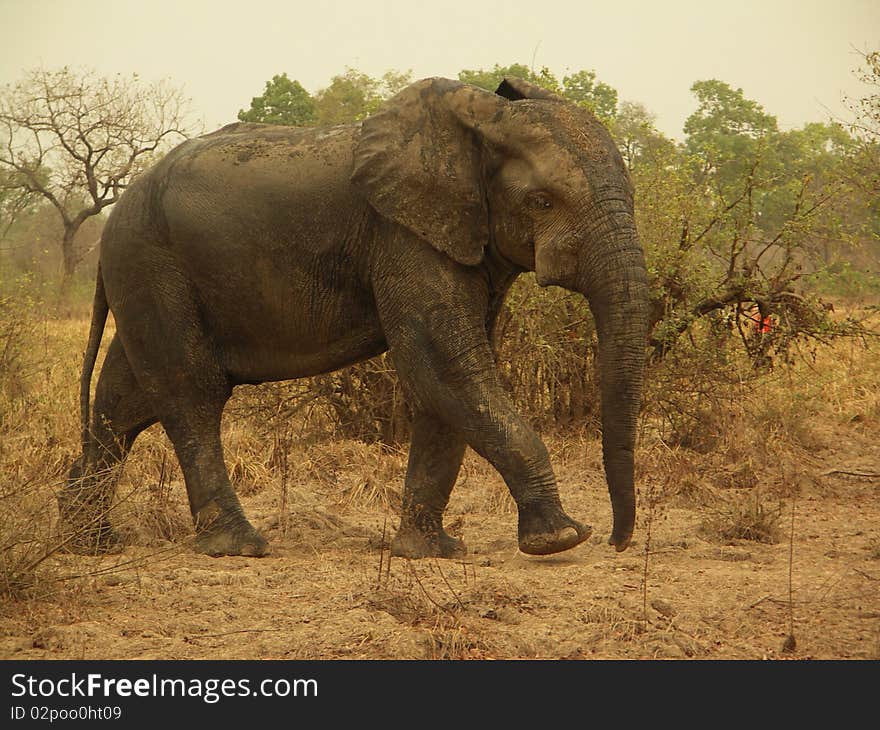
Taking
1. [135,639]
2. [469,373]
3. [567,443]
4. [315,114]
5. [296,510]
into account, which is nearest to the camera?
[135,639]

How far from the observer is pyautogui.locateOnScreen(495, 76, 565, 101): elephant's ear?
233 inches

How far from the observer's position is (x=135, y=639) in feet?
15.7

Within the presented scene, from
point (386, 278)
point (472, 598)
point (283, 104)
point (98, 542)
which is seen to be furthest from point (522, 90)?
point (283, 104)

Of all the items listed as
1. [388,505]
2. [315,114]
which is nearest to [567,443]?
[388,505]

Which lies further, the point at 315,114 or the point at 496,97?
the point at 315,114

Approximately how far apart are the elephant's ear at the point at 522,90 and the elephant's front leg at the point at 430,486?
5.73 ft

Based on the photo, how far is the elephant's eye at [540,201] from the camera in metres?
5.68

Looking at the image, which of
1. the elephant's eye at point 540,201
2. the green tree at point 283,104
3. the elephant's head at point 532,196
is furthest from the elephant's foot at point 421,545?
the green tree at point 283,104

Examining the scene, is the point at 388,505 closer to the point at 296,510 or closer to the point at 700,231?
the point at 296,510

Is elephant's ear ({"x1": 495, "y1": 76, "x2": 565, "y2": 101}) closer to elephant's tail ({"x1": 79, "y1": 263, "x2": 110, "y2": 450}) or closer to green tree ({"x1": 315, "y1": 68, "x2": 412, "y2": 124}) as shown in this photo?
elephant's tail ({"x1": 79, "y1": 263, "x2": 110, "y2": 450})

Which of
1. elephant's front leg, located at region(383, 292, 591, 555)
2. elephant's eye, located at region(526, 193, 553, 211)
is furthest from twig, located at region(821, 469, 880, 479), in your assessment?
elephant's eye, located at region(526, 193, 553, 211)

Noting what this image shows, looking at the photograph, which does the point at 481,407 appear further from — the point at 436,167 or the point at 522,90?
the point at 522,90

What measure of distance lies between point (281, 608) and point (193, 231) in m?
2.17

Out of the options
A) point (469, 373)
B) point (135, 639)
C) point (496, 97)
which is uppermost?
point (496, 97)
